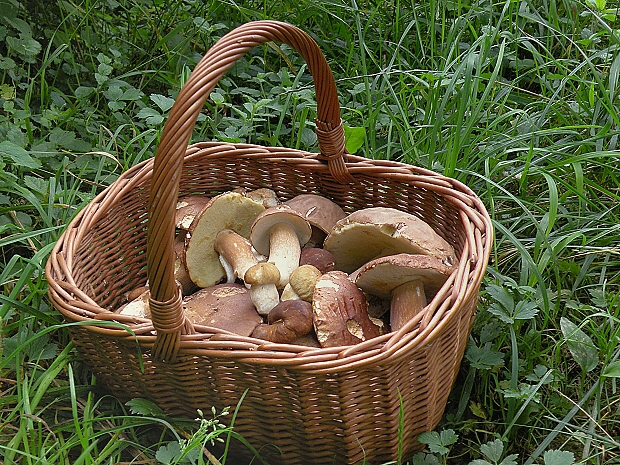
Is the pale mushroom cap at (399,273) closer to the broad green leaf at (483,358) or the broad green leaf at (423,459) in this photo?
the broad green leaf at (483,358)

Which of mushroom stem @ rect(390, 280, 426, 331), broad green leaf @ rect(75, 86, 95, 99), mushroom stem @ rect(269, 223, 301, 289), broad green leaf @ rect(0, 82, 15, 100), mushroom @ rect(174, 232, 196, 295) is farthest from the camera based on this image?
broad green leaf @ rect(75, 86, 95, 99)

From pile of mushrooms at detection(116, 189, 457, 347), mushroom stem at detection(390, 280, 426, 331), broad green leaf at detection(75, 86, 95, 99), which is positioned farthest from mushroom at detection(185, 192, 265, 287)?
broad green leaf at detection(75, 86, 95, 99)

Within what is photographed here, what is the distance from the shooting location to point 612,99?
241cm

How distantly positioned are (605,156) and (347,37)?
1.41 meters

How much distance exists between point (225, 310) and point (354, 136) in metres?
0.94

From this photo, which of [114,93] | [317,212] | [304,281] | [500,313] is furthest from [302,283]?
[114,93]

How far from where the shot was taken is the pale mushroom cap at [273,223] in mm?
1960

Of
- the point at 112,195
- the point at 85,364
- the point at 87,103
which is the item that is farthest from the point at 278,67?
the point at 85,364

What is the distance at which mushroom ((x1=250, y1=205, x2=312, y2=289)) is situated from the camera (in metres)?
1.96

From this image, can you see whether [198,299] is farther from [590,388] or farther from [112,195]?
[590,388]

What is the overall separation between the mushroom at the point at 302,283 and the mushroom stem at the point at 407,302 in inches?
9.4

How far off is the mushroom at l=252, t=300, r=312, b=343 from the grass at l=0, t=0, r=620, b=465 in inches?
9.9

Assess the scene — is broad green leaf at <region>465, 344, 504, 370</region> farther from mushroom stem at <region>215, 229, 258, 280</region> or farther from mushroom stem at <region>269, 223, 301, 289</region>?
mushroom stem at <region>215, 229, 258, 280</region>

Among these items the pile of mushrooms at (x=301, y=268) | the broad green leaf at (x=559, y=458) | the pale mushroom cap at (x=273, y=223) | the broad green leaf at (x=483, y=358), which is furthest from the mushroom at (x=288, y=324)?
the broad green leaf at (x=559, y=458)
